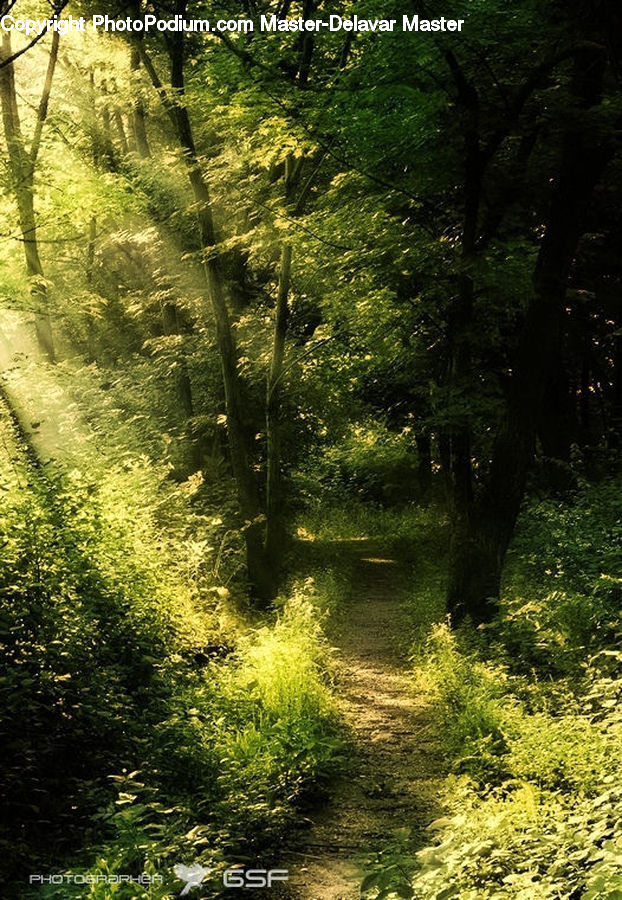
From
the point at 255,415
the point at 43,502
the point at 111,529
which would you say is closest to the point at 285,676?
the point at 111,529

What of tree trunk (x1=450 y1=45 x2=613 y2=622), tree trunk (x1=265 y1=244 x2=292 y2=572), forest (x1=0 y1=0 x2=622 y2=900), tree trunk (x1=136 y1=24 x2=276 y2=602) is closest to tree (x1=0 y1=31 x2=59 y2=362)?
forest (x1=0 y1=0 x2=622 y2=900)

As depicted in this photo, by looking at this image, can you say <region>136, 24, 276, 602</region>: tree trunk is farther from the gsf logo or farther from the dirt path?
the gsf logo

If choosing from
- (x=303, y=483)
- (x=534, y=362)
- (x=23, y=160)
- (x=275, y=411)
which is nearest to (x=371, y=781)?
(x=534, y=362)

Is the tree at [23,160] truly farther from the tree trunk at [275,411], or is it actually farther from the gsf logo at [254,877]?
the gsf logo at [254,877]

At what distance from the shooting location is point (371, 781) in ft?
23.3

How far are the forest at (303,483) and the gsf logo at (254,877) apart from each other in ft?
0.09

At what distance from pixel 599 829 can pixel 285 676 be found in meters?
4.58

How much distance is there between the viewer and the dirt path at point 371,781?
542cm

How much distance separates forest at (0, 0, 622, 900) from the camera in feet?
18.0

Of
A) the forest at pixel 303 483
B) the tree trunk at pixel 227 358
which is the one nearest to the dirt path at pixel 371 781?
the forest at pixel 303 483

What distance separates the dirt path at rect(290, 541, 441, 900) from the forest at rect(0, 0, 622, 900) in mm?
38

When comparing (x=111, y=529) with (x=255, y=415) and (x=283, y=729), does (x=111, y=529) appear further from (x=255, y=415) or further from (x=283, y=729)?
(x=255, y=415)

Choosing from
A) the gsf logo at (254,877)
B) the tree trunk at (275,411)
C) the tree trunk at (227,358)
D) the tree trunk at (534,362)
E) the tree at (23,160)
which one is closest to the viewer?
the gsf logo at (254,877)

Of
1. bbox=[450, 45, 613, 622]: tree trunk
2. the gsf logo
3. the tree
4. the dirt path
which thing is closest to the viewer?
the gsf logo
